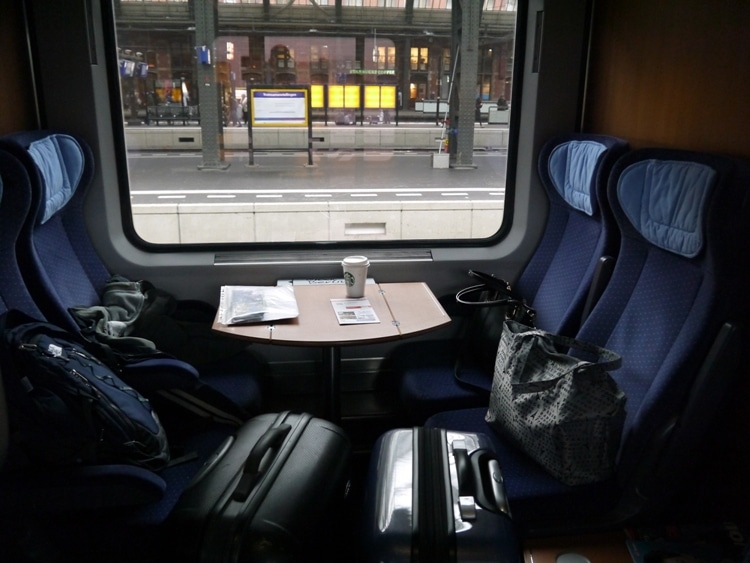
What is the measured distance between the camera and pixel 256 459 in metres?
1.70

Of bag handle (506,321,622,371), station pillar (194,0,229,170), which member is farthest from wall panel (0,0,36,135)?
bag handle (506,321,622,371)

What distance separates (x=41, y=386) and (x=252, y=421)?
65 cm

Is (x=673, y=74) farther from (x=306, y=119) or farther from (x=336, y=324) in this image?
(x=306, y=119)

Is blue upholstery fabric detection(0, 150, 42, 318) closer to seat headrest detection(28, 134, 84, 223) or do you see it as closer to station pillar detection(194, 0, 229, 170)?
seat headrest detection(28, 134, 84, 223)

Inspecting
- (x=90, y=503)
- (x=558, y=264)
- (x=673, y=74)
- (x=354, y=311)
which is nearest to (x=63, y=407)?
(x=90, y=503)

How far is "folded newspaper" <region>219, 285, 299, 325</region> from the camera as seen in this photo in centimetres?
226

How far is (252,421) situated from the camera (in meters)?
2.02

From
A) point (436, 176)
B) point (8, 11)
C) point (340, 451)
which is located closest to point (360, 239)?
point (436, 176)

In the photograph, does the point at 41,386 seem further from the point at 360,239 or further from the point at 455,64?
the point at 455,64

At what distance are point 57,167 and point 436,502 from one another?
186 centimetres

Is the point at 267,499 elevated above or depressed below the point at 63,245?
below

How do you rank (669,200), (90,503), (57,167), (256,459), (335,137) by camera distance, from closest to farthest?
(90,503), (256,459), (669,200), (57,167), (335,137)

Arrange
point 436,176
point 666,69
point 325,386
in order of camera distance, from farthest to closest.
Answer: point 436,176 → point 325,386 → point 666,69

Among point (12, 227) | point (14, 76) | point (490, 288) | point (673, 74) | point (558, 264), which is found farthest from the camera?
point (490, 288)
